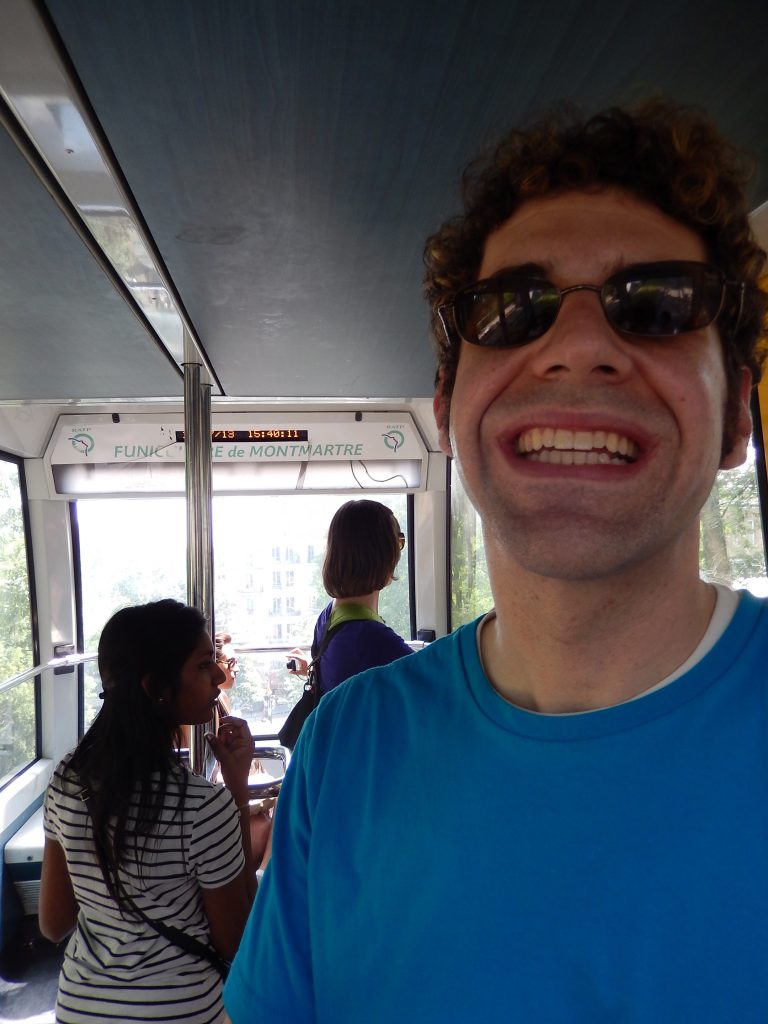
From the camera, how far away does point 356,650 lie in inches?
84.9

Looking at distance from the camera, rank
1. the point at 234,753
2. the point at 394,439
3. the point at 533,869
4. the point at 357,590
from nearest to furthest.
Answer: the point at 533,869 → the point at 234,753 → the point at 357,590 → the point at 394,439

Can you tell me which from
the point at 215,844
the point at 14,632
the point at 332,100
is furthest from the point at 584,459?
the point at 14,632

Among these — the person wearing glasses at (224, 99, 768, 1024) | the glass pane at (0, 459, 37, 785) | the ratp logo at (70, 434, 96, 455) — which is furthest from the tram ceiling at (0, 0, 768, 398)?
the glass pane at (0, 459, 37, 785)

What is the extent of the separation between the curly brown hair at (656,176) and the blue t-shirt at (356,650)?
124 cm

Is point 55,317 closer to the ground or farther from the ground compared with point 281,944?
farther from the ground

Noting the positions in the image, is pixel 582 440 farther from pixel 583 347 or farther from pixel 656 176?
pixel 656 176

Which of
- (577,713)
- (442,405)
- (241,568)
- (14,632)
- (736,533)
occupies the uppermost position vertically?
(442,405)

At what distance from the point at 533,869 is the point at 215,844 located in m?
1.12

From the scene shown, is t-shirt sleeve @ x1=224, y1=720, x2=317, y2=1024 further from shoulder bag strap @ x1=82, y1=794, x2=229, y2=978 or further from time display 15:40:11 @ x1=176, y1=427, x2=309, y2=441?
time display 15:40:11 @ x1=176, y1=427, x2=309, y2=441

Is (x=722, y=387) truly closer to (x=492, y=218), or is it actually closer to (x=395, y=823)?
(x=492, y=218)

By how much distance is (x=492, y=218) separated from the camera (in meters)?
1.07

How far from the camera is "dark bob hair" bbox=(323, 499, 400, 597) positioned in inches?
91.0

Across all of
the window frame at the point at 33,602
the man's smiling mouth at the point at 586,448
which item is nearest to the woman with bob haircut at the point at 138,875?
the man's smiling mouth at the point at 586,448

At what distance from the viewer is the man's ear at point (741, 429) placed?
93 cm
